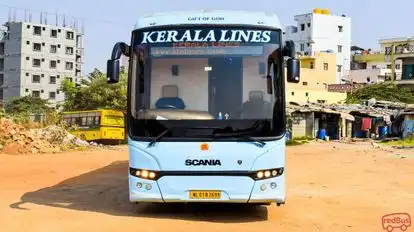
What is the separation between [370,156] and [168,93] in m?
18.4

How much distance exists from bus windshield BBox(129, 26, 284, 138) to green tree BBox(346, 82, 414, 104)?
54.3m

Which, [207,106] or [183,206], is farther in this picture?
[183,206]

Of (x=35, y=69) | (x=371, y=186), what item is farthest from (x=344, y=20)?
(x=371, y=186)

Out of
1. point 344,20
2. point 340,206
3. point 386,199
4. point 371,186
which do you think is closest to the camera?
point 340,206

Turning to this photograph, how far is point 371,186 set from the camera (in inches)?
608

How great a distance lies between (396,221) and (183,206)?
376 centimetres

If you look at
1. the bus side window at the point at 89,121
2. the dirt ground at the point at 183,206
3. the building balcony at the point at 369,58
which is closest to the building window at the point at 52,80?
the bus side window at the point at 89,121

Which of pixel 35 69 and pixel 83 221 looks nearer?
pixel 83 221

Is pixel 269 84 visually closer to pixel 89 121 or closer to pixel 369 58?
pixel 89 121

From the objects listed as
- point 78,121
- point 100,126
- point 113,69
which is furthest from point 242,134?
point 78,121

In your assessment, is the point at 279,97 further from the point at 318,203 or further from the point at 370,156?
the point at 370,156

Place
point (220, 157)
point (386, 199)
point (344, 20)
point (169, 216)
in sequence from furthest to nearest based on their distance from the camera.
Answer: point (344, 20), point (386, 199), point (169, 216), point (220, 157)

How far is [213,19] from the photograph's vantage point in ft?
31.3

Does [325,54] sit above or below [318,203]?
above
